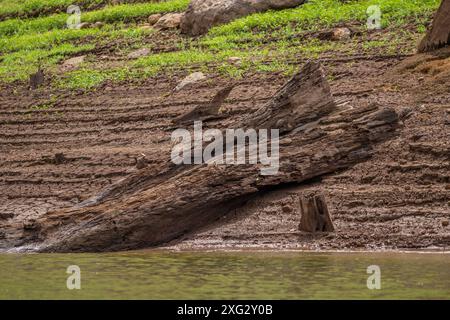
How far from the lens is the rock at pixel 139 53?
2142 cm

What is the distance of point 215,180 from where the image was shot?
41.1 ft

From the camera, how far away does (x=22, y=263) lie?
38.1 feet

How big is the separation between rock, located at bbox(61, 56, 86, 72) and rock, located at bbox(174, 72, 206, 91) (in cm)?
382

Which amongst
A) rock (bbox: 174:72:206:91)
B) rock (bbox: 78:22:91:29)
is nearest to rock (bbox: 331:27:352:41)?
rock (bbox: 174:72:206:91)

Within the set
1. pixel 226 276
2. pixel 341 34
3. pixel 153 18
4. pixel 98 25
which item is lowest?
pixel 226 276

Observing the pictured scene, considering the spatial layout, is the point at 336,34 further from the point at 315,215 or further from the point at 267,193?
the point at 315,215

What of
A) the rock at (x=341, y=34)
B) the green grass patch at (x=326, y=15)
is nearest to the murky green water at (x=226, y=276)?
the rock at (x=341, y=34)

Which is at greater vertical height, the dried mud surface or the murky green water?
the dried mud surface

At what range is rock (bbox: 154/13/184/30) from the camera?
75.0ft

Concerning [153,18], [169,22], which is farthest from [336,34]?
[153,18]

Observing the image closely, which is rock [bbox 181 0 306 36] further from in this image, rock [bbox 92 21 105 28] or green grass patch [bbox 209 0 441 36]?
rock [bbox 92 21 105 28]

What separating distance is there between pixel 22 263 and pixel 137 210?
1512 millimetres

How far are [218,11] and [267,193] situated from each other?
9611 millimetres

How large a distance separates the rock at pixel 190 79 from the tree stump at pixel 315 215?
22.1ft
